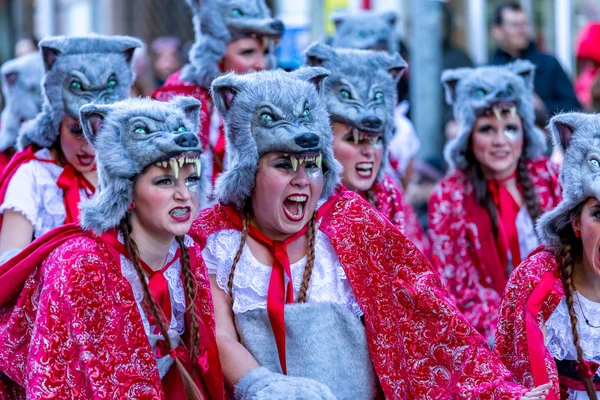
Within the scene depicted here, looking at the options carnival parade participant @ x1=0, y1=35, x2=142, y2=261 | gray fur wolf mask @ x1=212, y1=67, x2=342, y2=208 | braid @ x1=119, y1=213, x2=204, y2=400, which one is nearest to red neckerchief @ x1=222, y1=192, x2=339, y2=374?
gray fur wolf mask @ x1=212, y1=67, x2=342, y2=208

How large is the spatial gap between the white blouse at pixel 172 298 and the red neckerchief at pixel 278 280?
26cm

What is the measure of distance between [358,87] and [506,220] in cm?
123

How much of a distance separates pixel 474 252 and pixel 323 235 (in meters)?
1.77

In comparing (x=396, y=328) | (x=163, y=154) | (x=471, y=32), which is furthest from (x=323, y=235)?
(x=471, y=32)

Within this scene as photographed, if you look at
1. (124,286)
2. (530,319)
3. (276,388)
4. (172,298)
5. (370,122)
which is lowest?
(276,388)

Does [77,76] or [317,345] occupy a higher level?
[77,76]

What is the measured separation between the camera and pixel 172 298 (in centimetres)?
Answer: 477

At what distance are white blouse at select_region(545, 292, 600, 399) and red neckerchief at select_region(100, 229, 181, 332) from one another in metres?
1.55

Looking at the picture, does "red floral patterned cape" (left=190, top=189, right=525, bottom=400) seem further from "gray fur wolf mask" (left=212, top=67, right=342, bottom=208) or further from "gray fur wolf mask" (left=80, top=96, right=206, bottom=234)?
"gray fur wolf mask" (left=80, top=96, right=206, bottom=234)

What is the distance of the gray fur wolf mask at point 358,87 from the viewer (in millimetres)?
5828

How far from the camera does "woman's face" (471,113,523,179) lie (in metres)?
6.58

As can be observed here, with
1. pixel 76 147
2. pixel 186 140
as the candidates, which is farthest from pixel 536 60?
pixel 186 140

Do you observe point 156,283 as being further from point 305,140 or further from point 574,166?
point 574,166

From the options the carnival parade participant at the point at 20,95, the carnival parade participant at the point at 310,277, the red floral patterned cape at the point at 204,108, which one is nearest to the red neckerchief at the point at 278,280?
the carnival parade participant at the point at 310,277
